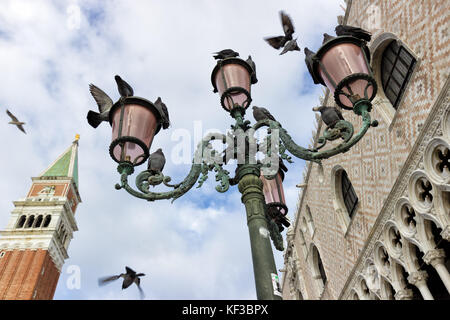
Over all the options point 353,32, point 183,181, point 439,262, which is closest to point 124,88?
point 183,181

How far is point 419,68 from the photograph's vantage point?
19.8 feet

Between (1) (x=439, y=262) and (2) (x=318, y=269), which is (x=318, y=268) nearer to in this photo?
(2) (x=318, y=269)

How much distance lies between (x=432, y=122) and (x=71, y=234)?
40.0 meters

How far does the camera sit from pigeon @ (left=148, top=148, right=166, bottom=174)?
2.94 metres

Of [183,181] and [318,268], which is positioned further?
[318,268]

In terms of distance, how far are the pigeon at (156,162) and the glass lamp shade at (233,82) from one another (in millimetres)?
734

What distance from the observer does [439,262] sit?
219 inches

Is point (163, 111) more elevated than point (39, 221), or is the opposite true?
point (39, 221)

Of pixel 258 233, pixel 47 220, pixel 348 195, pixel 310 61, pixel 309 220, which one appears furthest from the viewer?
pixel 47 220

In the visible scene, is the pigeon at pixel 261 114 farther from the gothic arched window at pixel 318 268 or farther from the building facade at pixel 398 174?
the gothic arched window at pixel 318 268

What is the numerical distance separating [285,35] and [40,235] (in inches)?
1398

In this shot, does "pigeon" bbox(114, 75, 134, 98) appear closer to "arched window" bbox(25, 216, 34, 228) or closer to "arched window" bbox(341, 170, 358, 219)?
"arched window" bbox(341, 170, 358, 219)

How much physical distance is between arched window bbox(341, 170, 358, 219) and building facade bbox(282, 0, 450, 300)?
0.03 m

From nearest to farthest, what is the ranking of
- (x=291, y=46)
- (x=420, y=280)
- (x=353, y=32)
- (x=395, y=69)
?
(x=353, y=32) → (x=291, y=46) → (x=420, y=280) → (x=395, y=69)
